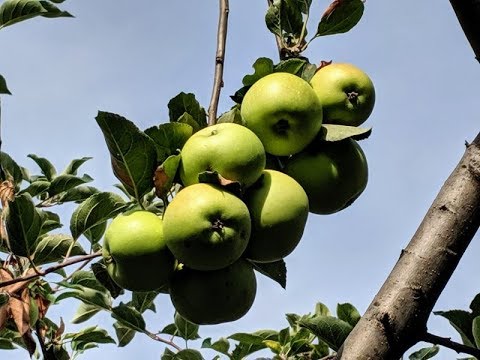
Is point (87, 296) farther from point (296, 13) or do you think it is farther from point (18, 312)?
point (296, 13)

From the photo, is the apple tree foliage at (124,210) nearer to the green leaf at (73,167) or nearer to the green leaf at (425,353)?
the green leaf at (425,353)

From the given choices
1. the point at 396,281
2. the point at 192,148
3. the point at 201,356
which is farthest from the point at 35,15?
the point at 396,281

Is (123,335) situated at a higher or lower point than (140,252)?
lower

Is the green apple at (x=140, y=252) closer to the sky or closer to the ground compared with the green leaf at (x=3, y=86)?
closer to the ground

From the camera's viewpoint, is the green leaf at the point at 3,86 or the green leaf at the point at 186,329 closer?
the green leaf at the point at 3,86

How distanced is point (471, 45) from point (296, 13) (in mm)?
601

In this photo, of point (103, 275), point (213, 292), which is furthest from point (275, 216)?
point (103, 275)

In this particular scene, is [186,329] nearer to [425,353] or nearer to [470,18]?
[425,353]

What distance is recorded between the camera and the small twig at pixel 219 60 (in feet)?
5.35

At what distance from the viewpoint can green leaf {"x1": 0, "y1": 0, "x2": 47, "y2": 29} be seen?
2068 millimetres

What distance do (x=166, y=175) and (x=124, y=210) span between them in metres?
0.60

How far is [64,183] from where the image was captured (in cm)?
302

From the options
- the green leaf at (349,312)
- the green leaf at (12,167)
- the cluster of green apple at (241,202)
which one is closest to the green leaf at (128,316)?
the green leaf at (349,312)

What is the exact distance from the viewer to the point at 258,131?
5.27 ft
